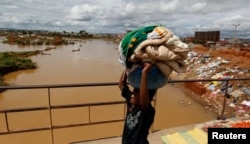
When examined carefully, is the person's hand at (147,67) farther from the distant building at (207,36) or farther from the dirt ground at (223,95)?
the distant building at (207,36)

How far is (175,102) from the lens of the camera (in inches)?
430

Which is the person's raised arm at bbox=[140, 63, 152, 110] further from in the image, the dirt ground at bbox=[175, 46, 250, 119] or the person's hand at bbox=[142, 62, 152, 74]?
the dirt ground at bbox=[175, 46, 250, 119]

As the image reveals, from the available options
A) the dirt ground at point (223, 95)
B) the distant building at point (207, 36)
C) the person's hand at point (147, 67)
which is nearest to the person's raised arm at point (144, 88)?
the person's hand at point (147, 67)

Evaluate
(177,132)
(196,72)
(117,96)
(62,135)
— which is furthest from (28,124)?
(196,72)

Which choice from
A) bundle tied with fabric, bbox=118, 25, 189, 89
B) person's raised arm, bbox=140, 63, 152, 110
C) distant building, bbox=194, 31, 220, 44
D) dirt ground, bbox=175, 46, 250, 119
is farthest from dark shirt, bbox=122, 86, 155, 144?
distant building, bbox=194, 31, 220, 44

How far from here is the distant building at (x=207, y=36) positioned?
47.6m

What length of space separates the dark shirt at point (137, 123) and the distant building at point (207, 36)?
48.3 metres

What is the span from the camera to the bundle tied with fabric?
4.25 feet

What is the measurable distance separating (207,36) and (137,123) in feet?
175

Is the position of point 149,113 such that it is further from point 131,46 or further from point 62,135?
point 62,135

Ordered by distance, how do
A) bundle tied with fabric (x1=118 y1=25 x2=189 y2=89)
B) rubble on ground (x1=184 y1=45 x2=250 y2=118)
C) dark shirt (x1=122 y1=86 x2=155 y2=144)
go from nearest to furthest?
bundle tied with fabric (x1=118 y1=25 x2=189 y2=89) < dark shirt (x1=122 y1=86 x2=155 y2=144) < rubble on ground (x1=184 y1=45 x2=250 y2=118)

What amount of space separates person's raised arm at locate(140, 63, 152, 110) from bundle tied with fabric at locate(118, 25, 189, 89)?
4cm

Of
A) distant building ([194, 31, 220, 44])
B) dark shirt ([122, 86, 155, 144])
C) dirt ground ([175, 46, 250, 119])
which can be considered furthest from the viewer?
distant building ([194, 31, 220, 44])

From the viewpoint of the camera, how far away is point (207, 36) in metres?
50.7
